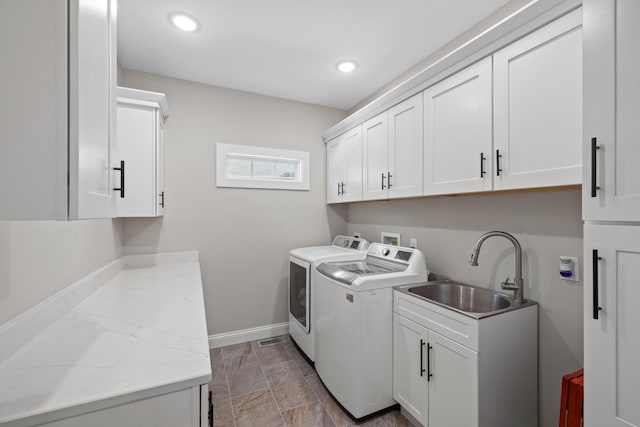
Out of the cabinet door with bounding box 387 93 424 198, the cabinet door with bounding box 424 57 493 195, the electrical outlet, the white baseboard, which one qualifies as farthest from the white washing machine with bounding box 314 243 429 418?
the white baseboard

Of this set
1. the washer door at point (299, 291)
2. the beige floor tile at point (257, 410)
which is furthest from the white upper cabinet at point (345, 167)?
the beige floor tile at point (257, 410)

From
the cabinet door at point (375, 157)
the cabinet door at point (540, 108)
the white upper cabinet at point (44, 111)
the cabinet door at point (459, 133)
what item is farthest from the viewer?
the cabinet door at point (375, 157)

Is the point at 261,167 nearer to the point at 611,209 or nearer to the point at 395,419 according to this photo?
the point at 395,419

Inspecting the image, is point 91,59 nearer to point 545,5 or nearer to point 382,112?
point 545,5

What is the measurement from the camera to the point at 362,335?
1.83m

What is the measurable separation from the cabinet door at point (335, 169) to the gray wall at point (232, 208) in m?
0.11

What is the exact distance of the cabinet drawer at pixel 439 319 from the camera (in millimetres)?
1409

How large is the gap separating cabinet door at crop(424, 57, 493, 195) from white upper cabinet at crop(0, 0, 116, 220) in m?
1.75

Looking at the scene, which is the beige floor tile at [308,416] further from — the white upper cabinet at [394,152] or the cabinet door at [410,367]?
the white upper cabinet at [394,152]

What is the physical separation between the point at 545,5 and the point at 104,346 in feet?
7.49

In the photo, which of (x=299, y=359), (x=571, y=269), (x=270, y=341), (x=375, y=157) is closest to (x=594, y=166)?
(x=571, y=269)

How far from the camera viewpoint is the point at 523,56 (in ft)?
4.62

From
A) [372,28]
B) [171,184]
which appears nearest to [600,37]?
[372,28]

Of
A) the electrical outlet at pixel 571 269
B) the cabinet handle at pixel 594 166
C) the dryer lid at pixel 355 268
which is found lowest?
the dryer lid at pixel 355 268
